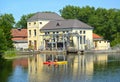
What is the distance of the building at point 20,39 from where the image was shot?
75.2 m

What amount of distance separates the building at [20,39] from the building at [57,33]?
120 centimetres

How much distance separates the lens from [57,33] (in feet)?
234

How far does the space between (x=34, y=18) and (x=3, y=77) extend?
4433 cm

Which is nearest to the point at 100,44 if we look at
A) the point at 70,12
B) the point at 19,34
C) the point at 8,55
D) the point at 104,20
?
the point at 104,20

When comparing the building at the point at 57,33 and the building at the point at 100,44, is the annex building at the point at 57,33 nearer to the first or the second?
the building at the point at 57,33

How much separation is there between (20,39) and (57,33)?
939 centimetres

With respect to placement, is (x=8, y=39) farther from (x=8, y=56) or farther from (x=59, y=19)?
(x=59, y=19)

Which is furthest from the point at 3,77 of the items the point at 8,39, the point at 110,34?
the point at 110,34

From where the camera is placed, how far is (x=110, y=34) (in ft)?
276

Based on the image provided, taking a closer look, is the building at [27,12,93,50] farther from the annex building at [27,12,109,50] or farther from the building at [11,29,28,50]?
the building at [11,29,28,50]

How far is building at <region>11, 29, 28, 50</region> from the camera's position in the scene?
75250 millimetres

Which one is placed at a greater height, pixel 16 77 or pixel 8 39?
pixel 8 39

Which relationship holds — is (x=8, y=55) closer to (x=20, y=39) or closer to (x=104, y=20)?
(x=20, y=39)

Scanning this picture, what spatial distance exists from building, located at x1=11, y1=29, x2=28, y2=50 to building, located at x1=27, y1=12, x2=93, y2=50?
1196 millimetres
